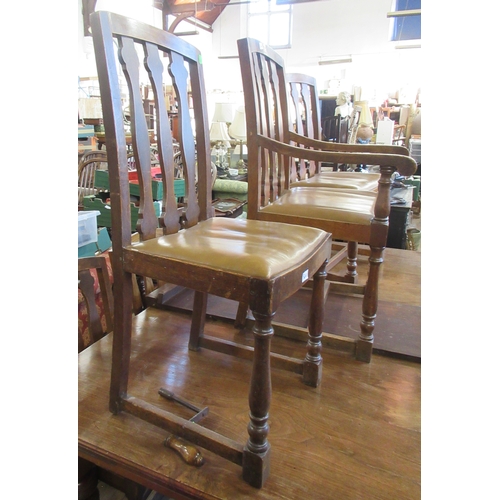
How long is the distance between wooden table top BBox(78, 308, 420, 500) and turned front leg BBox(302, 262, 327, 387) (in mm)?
37

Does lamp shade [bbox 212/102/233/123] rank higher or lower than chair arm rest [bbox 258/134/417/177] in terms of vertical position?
higher

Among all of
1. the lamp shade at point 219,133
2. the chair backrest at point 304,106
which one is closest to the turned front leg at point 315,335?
the chair backrest at point 304,106

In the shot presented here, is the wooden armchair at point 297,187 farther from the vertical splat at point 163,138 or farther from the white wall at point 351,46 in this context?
the white wall at point 351,46

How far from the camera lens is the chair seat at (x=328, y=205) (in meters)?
1.32

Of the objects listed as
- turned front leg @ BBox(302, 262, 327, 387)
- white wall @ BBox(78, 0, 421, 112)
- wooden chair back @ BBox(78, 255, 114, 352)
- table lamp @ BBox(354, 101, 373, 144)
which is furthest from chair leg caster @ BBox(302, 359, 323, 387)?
white wall @ BBox(78, 0, 421, 112)

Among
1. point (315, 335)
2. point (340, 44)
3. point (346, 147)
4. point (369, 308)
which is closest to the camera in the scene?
point (315, 335)

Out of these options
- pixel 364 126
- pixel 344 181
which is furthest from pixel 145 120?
pixel 364 126

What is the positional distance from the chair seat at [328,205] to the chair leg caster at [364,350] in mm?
390

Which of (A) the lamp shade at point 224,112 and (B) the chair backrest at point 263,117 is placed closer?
(B) the chair backrest at point 263,117

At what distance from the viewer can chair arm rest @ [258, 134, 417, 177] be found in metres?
1.13

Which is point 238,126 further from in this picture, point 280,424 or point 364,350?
point 280,424

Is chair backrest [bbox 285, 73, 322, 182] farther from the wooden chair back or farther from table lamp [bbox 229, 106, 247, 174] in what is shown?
table lamp [bbox 229, 106, 247, 174]

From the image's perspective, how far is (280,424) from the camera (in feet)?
3.39

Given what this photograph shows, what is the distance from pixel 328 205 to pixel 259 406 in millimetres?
809
